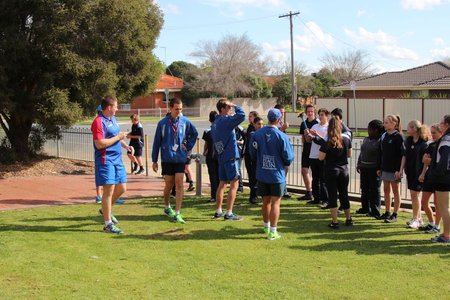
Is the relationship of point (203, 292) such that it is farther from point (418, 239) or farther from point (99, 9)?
point (99, 9)

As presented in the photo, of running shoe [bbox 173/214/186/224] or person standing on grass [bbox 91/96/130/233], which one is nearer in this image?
person standing on grass [bbox 91/96/130/233]

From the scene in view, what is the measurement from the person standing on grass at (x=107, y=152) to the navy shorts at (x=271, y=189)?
211 centimetres

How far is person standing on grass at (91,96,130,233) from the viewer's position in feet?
24.8

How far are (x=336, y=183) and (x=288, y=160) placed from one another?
122cm

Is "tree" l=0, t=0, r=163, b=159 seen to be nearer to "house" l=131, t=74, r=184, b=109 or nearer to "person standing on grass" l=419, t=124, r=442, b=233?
"person standing on grass" l=419, t=124, r=442, b=233

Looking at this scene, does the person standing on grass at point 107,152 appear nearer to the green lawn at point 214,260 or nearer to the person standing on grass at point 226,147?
the green lawn at point 214,260

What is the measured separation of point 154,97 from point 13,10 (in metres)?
47.2

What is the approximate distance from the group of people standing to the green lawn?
38 centimetres

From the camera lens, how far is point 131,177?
14.3 m

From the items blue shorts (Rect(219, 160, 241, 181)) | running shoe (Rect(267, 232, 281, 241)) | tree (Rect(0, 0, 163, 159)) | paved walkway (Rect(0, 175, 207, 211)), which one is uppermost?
tree (Rect(0, 0, 163, 159))

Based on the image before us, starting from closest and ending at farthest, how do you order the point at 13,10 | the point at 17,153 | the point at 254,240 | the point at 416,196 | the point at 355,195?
the point at 254,240, the point at 416,196, the point at 355,195, the point at 13,10, the point at 17,153

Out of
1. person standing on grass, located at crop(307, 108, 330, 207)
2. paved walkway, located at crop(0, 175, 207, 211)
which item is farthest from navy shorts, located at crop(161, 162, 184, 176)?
paved walkway, located at crop(0, 175, 207, 211)

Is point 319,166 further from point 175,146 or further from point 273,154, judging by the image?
point 175,146

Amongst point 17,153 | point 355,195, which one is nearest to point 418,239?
point 355,195
